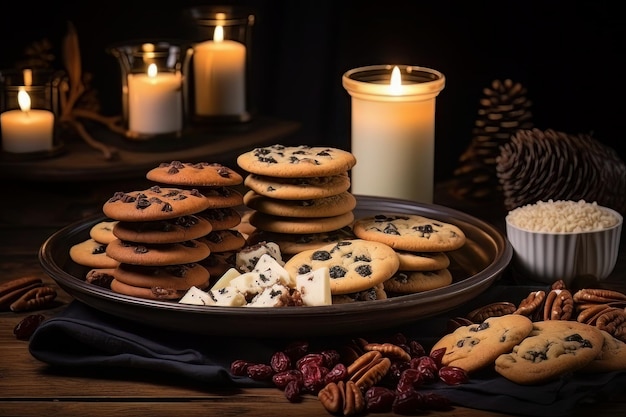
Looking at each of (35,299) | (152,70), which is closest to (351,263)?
(35,299)

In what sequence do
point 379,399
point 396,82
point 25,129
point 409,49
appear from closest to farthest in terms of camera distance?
point 379,399
point 396,82
point 25,129
point 409,49

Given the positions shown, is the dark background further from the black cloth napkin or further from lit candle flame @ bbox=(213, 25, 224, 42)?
the black cloth napkin

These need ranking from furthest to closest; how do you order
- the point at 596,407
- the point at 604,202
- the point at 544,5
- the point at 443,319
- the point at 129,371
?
1. the point at 544,5
2. the point at 604,202
3. the point at 443,319
4. the point at 129,371
5. the point at 596,407

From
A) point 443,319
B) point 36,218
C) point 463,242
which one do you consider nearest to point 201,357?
point 443,319

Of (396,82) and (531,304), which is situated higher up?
(396,82)

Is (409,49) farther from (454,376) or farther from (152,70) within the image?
(454,376)

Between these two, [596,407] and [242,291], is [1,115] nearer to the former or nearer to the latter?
[242,291]

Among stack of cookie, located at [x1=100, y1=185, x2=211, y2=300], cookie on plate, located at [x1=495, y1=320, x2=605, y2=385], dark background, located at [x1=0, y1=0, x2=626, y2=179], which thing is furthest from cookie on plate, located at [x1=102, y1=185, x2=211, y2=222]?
dark background, located at [x1=0, y1=0, x2=626, y2=179]
